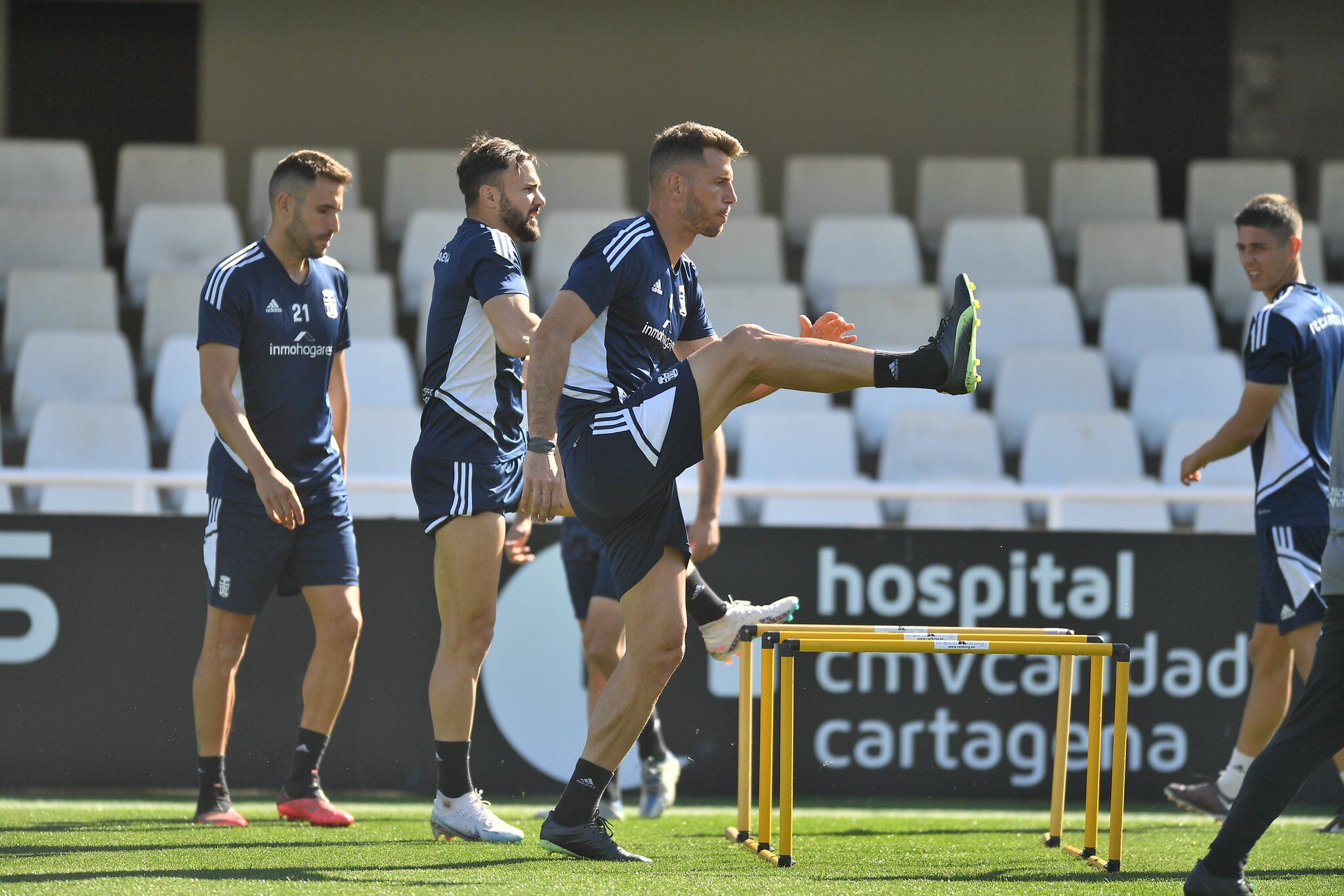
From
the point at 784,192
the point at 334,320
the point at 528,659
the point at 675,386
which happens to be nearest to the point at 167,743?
the point at 528,659

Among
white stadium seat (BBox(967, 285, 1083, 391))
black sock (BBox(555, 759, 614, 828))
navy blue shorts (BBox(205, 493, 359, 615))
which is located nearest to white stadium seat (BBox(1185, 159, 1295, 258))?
white stadium seat (BBox(967, 285, 1083, 391))

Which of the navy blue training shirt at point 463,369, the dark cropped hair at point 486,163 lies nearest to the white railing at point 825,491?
the navy blue training shirt at point 463,369

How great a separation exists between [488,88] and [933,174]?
3238 mm

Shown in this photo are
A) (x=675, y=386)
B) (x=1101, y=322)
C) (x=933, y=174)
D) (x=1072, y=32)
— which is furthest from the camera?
(x=1072, y=32)

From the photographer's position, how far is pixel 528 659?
680cm

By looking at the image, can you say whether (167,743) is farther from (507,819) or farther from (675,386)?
(675,386)

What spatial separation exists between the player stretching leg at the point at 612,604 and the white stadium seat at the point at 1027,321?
14.4ft

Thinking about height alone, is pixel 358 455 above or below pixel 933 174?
below

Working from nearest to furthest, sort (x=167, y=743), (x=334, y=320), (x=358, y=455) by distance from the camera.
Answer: (x=334, y=320), (x=167, y=743), (x=358, y=455)

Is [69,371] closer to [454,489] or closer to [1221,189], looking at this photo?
[454,489]

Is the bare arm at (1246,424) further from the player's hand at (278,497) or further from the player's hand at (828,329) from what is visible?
the player's hand at (278,497)

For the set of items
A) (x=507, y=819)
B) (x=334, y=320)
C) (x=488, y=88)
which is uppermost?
(x=488, y=88)

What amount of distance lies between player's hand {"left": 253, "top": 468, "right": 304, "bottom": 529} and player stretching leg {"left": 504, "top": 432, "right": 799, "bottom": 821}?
738mm

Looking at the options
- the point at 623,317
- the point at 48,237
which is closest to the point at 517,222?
the point at 623,317
